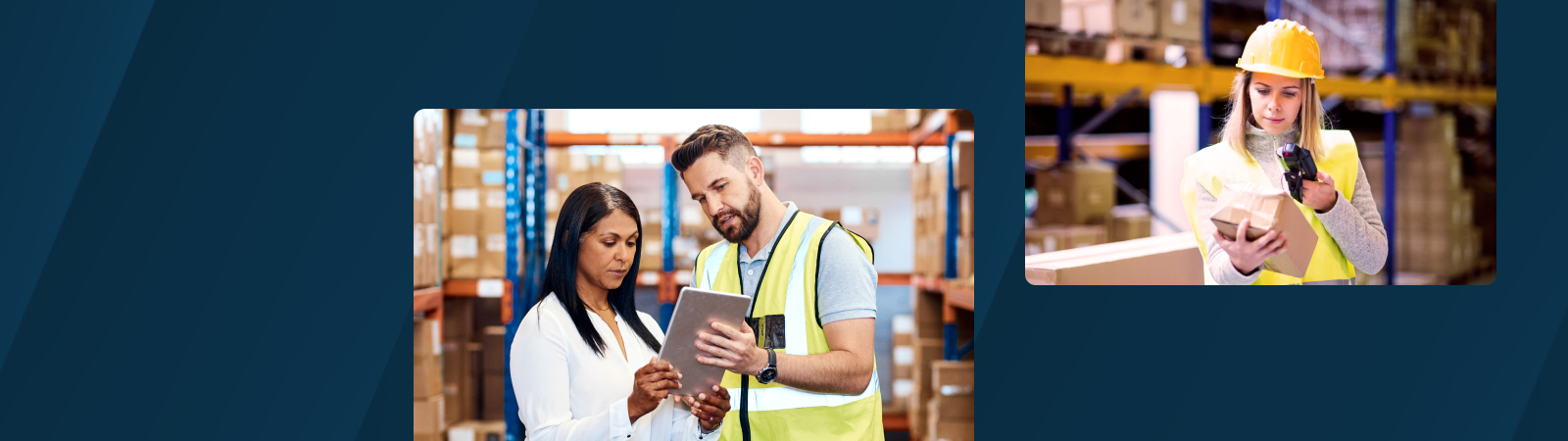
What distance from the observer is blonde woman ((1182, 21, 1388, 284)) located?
2.19 meters

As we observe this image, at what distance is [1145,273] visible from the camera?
2.19m

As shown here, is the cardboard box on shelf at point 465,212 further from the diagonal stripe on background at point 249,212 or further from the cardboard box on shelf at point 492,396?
the cardboard box on shelf at point 492,396

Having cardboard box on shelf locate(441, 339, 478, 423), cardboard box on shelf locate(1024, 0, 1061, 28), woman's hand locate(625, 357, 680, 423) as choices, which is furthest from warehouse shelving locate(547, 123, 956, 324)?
cardboard box on shelf locate(441, 339, 478, 423)

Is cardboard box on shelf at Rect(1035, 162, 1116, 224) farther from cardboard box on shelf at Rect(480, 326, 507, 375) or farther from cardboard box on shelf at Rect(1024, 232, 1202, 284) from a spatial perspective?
cardboard box on shelf at Rect(480, 326, 507, 375)

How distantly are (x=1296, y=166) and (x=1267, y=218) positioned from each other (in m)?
0.18

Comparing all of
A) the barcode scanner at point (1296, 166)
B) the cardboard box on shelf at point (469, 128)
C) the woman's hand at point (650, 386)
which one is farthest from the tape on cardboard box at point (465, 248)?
the barcode scanner at point (1296, 166)

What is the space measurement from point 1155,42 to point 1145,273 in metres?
0.53

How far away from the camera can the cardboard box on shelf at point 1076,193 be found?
7.08ft

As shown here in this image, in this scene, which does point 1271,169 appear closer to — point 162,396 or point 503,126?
point 503,126

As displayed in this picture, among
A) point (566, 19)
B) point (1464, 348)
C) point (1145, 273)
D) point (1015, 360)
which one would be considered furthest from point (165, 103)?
point (1464, 348)

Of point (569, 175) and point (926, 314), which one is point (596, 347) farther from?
point (926, 314)

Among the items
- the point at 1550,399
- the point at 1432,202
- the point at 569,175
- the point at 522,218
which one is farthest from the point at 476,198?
the point at 1550,399

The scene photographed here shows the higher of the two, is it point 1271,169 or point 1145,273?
point 1271,169

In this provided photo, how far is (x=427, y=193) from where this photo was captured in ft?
7.10
